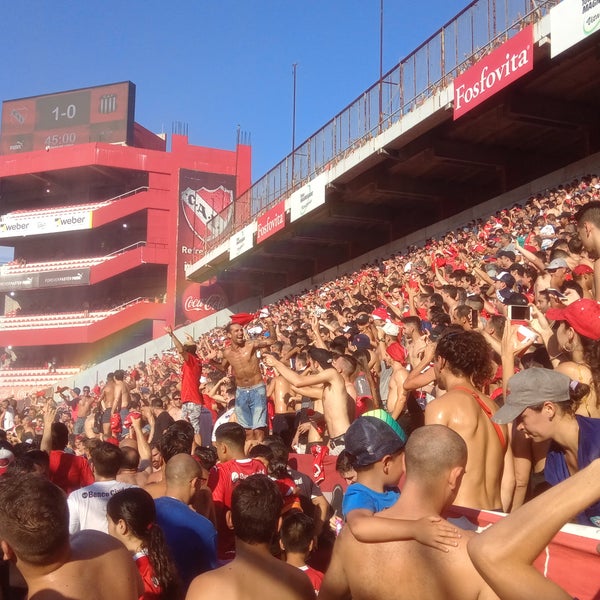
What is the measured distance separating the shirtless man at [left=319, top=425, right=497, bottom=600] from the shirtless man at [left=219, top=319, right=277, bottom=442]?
616cm

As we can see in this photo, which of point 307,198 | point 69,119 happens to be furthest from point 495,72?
point 69,119

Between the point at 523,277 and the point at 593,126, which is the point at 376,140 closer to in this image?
the point at 593,126

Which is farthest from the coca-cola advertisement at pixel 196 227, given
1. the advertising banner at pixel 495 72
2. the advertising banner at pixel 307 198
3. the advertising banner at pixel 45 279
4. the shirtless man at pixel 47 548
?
the shirtless man at pixel 47 548

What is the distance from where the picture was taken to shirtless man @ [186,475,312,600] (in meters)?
2.80

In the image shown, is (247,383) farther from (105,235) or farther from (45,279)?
(105,235)

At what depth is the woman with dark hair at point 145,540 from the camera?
3426mm

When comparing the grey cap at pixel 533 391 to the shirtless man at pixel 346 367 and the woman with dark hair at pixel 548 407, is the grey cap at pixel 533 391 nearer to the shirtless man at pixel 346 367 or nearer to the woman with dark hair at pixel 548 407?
the woman with dark hair at pixel 548 407

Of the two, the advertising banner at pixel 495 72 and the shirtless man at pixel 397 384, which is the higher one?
the advertising banner at pixel 495 72

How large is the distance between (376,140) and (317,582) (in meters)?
15.6

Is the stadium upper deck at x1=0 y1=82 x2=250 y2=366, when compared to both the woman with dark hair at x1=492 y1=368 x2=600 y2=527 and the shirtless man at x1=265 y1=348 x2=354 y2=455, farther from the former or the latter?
the woman with dark hair at x1=492 y1=368 x2=600 y2=527

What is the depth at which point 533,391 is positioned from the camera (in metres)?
3.18

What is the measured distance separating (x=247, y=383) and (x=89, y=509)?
4933 mm

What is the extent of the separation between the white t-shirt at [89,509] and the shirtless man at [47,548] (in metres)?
1.29

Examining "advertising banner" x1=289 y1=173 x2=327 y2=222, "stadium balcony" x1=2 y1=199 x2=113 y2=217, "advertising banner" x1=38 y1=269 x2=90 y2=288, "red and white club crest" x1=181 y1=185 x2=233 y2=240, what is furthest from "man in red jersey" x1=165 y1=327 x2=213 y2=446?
"stadium balcony" x1=2 y1=199 x2=113 y2=217
